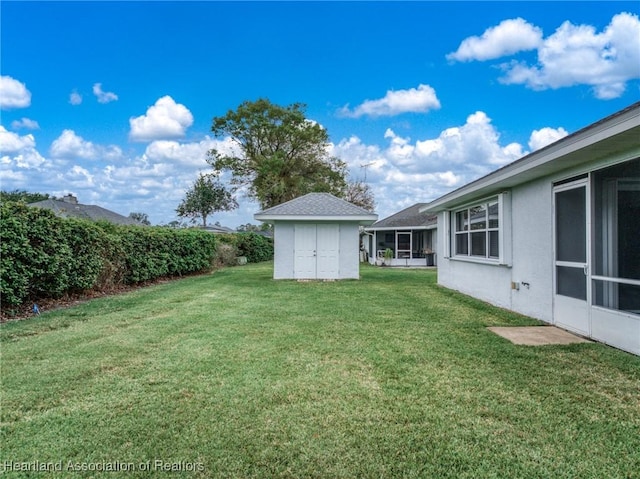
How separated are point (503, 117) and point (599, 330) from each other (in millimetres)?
12510

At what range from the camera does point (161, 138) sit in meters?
22.9

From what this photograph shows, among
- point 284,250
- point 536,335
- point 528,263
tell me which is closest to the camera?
point 536,335

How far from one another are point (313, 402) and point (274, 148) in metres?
32.3

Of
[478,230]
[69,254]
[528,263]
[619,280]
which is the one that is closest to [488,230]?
[478,230]

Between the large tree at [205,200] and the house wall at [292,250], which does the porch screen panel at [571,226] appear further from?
the large tree at [205,200]

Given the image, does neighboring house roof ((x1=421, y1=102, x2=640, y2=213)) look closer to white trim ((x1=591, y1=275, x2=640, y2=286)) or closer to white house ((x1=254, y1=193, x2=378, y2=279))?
white trim ((x1=591, y1=275, x2=640, y2=286))

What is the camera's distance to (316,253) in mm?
13984

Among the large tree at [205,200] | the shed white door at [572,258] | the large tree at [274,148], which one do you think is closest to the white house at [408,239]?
the large tree at [274,148]

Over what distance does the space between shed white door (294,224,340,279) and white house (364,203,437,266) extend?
29.3ft

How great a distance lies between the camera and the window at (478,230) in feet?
27.7

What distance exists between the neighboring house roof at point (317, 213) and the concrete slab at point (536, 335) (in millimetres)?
7940

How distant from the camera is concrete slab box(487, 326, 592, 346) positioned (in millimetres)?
5164

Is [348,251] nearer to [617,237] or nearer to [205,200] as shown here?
[617,237]

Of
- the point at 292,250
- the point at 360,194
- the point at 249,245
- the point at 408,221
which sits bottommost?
the point at 292,250
